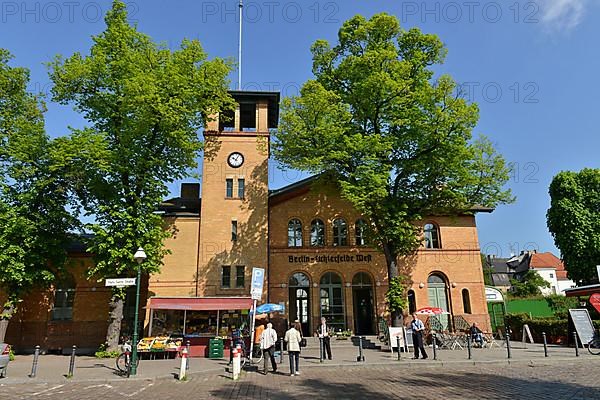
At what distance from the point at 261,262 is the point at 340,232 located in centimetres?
551

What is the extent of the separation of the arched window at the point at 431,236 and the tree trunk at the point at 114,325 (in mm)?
18470

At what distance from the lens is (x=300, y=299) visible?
81.4ft

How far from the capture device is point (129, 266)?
19391 mm

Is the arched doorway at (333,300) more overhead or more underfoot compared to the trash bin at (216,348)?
more overhead

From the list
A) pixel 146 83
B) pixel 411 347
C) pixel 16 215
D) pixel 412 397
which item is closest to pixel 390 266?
pixel 411 347

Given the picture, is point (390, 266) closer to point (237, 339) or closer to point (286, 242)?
point (286, 242)

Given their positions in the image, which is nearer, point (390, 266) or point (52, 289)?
point (390, 266)

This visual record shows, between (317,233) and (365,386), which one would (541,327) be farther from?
(365,386)

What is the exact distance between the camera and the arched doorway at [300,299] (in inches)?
966

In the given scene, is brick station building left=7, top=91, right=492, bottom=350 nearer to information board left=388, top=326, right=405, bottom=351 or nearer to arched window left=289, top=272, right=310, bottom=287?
arched window left=289, top=272, right=310, bottom=287

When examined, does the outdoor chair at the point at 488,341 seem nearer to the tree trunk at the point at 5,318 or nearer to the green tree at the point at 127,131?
the green tree at the point at 127,131

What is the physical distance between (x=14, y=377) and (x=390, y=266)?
16320mm

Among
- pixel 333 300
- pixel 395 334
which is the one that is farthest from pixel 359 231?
pixel 395 334

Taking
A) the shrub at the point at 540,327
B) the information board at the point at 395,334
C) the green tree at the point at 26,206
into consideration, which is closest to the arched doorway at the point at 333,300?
the information board at the point at 395,334
